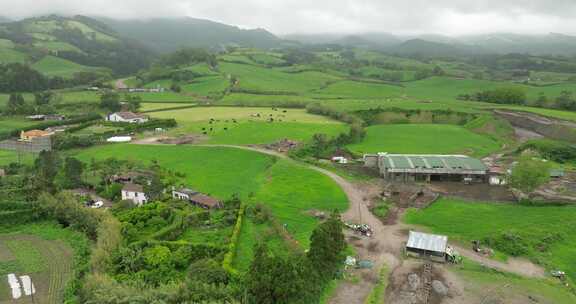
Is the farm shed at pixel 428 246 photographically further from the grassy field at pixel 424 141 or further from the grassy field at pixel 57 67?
the grassy field at pixel 57 67

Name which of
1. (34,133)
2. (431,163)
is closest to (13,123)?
(34,133)

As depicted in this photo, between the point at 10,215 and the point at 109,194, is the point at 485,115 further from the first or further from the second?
the point at 10,215

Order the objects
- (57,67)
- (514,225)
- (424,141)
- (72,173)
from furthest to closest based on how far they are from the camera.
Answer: (57,67)
(424,141)
(72,173)
(514,225)

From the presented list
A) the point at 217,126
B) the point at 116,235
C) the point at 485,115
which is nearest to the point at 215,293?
the point at 116,235

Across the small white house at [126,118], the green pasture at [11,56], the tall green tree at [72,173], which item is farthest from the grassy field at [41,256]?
the green pasture at [11,56]

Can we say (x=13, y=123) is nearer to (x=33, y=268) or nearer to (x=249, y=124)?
(x=249, y=124)

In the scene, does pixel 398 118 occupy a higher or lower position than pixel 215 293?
higher
